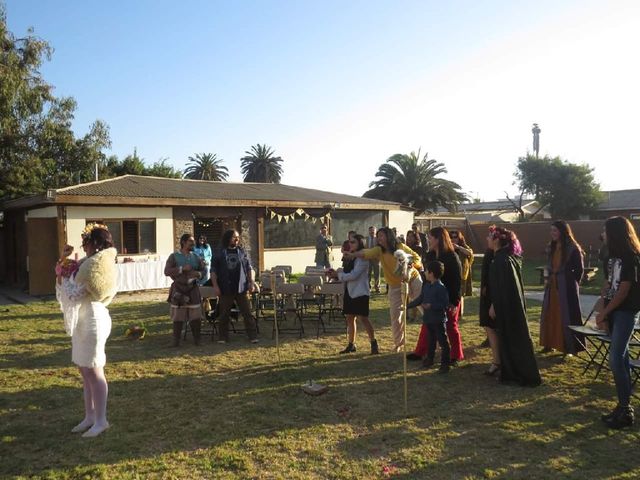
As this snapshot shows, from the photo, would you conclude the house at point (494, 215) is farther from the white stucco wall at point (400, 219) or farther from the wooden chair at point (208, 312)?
the wooden chair at point (208, 312)

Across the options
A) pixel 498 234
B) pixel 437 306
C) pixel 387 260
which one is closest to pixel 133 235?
pixel 387 260

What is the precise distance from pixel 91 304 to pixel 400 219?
18143mm

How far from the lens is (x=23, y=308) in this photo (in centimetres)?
1132

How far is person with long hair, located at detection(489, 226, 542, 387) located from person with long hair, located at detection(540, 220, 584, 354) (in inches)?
45.7

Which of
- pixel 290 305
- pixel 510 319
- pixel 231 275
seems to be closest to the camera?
pixel 510 319

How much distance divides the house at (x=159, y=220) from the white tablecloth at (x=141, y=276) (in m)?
0.03

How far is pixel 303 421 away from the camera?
454 cm

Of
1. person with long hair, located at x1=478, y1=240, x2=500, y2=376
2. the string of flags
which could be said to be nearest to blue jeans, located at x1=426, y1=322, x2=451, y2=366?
person with long hair, located at x1=478, y1=240, x2=500, y2=376

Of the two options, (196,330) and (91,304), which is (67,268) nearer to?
(91,304)

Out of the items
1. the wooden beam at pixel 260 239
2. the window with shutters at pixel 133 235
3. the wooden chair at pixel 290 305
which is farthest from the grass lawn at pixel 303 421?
the wooden beam at pixel 260 239

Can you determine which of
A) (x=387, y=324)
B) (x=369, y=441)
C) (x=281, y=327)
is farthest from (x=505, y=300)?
(x=281, y=327)

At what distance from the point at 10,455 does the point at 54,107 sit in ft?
74.1

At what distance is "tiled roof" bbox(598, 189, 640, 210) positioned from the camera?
121 feet

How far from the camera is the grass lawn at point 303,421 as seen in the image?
3.66m
